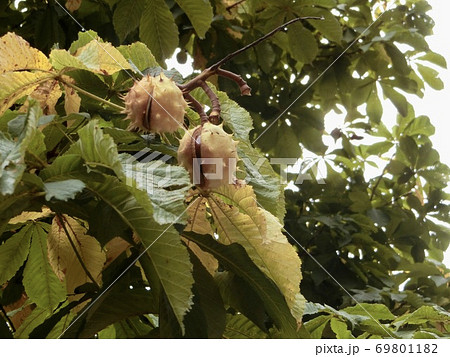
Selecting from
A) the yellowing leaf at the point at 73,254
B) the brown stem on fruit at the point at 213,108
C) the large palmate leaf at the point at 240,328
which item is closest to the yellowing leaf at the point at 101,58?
the brown stem on fruit at the point at 213,108

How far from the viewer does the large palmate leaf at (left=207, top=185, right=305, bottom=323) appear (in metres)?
0.63

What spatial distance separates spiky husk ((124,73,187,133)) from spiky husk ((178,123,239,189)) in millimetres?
40

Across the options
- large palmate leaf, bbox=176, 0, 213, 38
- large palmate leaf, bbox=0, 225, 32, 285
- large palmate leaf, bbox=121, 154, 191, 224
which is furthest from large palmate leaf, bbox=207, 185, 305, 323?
large palmate leaf, bbox=176, 0, 213, 38

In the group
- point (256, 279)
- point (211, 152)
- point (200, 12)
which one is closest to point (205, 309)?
point (256, 279)

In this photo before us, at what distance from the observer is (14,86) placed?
677 millimetres

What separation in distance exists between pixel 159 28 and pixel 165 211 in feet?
2.39

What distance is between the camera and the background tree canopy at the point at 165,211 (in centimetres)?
55

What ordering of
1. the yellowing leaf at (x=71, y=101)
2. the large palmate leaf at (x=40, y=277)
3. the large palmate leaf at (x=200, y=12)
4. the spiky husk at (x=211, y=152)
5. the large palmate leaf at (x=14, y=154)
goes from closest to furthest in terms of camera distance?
the large palmate leaf at (x=14, y=154)
the spiky husk at (x=211, y=152)
the yellowing leaf at (x=71, y=101)
the large palmate leaf at (x=40, y=277)
the large palmate leaf at (x=200, y=12)

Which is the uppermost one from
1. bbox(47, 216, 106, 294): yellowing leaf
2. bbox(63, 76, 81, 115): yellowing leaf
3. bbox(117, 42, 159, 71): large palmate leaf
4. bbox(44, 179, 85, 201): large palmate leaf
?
bbox(117, 42, 159, 71): large palmate leaf

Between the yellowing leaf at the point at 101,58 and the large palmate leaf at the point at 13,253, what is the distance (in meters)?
0.27

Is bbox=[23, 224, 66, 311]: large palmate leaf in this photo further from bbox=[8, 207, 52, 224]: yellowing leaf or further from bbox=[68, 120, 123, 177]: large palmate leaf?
bbox=[68, 120, 123, 177]: large palmate leaf

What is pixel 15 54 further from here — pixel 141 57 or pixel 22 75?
pixel 141 57

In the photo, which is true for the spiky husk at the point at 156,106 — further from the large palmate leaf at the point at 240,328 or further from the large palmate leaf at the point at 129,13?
the large palmate leaf at the point at 129,13

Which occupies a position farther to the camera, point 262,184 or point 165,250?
point 262,184
